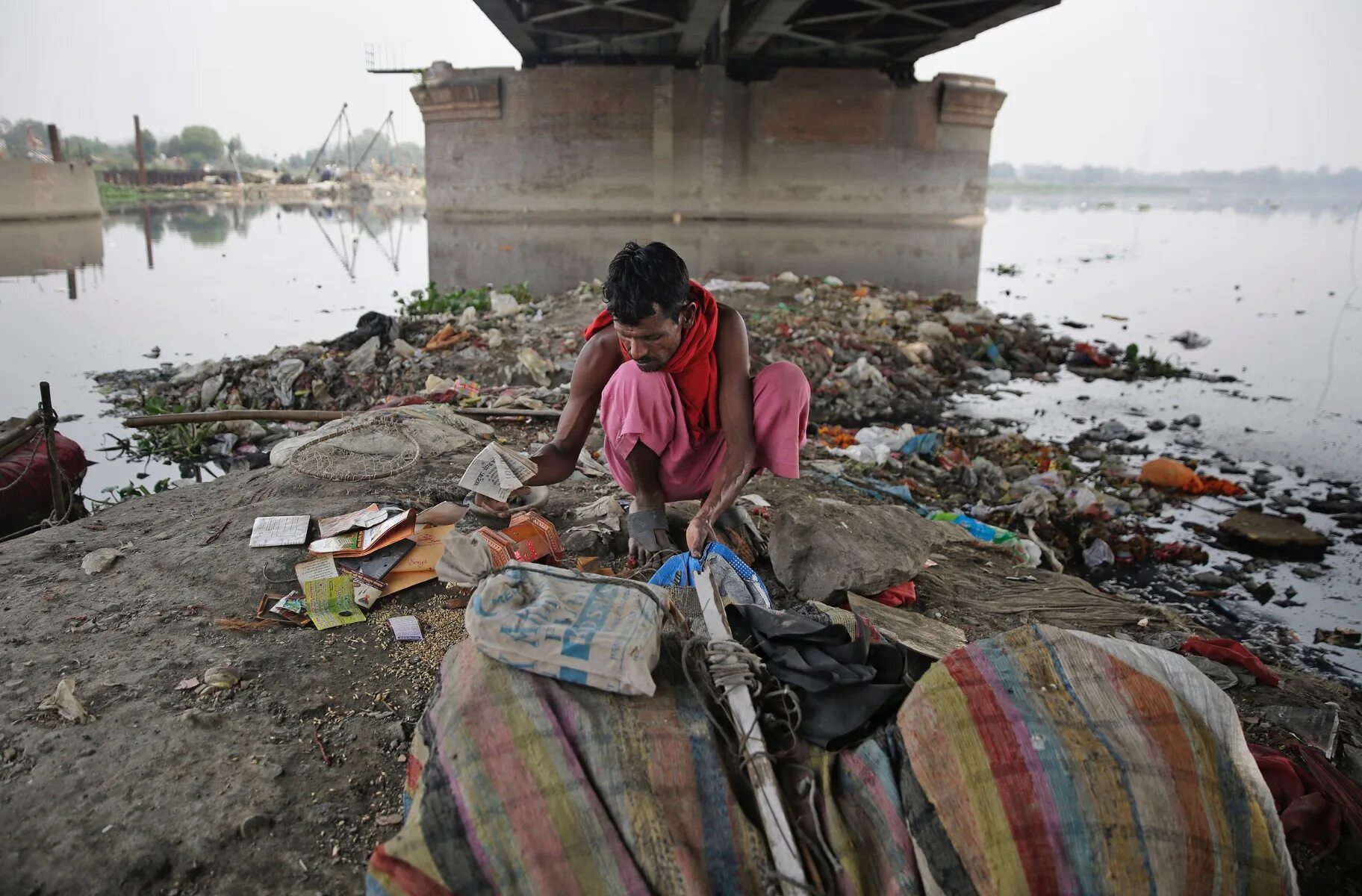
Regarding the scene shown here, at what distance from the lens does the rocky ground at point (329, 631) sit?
141cm

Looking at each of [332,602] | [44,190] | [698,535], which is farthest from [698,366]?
[44,190]

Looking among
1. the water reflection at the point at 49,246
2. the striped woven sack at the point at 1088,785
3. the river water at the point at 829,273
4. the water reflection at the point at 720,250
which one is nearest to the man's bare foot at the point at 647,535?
the striped woven sack at the point at 1088,785

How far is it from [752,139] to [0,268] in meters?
13.0

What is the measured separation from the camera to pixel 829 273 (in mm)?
11727

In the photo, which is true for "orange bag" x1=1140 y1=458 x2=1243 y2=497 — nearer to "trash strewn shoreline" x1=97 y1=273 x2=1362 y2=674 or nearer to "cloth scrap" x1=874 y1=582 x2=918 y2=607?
"trash strewn shoreline" x1=97 y1=273 x2=1362 y2=674

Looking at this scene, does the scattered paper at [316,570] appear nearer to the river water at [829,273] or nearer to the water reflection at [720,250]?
the river water at [829,273]

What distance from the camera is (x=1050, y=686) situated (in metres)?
1.17

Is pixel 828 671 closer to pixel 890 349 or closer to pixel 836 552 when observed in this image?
pixel 836 552

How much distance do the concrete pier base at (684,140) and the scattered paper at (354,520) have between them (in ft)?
52.1

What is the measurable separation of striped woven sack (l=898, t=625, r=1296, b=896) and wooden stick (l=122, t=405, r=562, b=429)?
3.17 meters

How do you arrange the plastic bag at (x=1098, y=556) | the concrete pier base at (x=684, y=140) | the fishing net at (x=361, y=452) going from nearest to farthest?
1. the fishing net at (x=361, y=452)
2. the plastic bag at (x=1098, y=556)
3. the concrete pier base at (x=684, y=140)

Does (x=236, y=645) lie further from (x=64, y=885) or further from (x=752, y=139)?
A: (x=752, y=139)

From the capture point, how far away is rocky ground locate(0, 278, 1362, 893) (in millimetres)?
1413

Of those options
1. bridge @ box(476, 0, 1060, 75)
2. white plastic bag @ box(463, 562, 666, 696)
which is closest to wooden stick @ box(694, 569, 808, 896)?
white plastic bag @ box(463, 562, 666, 696)
